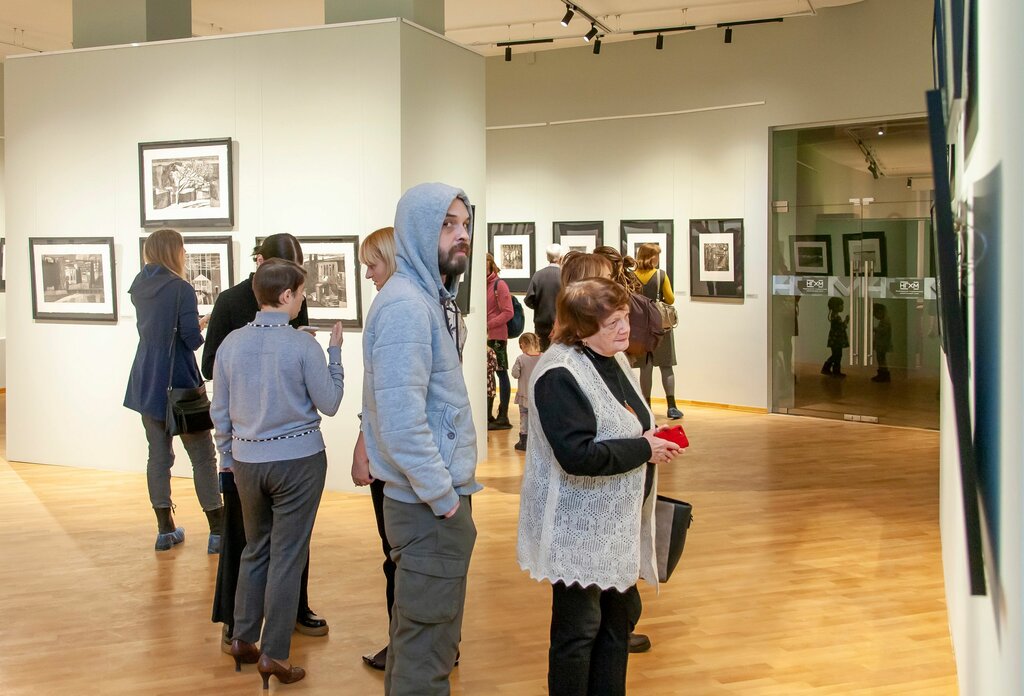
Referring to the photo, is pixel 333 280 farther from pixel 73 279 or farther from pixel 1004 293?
pixel 1004 293

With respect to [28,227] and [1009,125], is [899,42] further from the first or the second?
[1009,125]

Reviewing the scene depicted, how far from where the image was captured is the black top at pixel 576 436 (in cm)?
339

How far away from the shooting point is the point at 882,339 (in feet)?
39.0

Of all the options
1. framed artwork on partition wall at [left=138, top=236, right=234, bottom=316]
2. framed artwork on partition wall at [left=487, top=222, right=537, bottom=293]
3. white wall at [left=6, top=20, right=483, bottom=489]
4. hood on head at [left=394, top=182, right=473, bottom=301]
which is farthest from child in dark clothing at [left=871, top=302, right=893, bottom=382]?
hood on head at [left=394, top=182, right=473, bottom=301]

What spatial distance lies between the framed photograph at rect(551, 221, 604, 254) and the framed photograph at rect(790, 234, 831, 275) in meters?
2.81

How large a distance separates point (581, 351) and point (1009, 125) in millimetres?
1776

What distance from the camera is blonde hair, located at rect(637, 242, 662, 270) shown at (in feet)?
35.1

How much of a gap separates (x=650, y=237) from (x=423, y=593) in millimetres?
11012

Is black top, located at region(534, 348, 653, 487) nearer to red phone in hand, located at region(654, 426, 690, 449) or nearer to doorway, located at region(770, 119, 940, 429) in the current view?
red phone in hand, located at region(654, 426, 690, 449)

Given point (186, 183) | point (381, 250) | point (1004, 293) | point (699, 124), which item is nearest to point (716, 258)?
point (699, 124)

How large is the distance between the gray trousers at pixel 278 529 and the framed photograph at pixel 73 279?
5.63m

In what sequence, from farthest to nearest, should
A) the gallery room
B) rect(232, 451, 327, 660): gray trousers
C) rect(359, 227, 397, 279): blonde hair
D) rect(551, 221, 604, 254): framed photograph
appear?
rect(551, 221, 604, 254): framed photograph < rect(232, 451, 327, 660): gray trousers < rect(359, 227, 397, 279): blonde hair < the gallery room

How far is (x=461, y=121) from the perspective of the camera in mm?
8992

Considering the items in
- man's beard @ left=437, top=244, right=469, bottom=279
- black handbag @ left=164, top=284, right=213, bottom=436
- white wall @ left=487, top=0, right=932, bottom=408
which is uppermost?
white wall @ left=487, top=0, right=932, bottom=408
